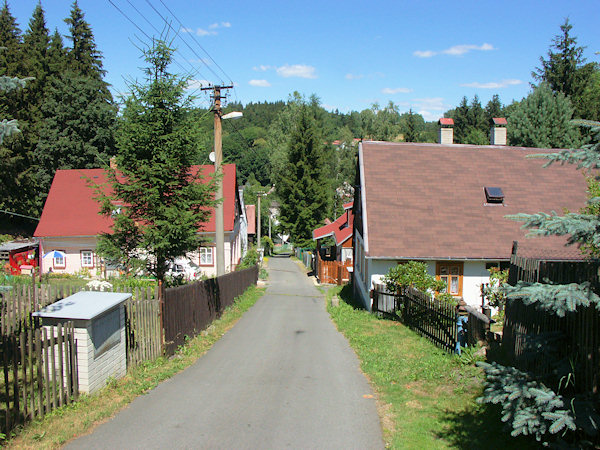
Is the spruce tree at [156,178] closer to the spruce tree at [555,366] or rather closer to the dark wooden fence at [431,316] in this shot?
the dark wooden fence at [431,316]

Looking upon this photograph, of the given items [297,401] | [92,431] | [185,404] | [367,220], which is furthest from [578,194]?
[92,431]

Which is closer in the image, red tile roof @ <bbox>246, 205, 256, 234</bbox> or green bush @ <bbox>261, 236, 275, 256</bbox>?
red tile roof @ <bbox>246, 205, 256, 234</bbox>

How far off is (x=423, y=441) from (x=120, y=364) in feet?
18.2

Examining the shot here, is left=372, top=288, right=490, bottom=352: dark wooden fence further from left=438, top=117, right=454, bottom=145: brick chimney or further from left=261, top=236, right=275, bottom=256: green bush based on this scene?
left=261, top=236, right=275, bottom=256: green bush

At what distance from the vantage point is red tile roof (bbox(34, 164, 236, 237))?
31.7 metres

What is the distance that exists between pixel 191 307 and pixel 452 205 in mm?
11661

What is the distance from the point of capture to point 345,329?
50.7 feet

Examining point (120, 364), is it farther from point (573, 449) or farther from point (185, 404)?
point (573, 449)

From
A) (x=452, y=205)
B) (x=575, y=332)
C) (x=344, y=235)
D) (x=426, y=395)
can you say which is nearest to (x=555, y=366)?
(x=575, y=332)

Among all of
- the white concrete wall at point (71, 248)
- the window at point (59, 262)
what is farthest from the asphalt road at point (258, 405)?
the window at point (59, 262)

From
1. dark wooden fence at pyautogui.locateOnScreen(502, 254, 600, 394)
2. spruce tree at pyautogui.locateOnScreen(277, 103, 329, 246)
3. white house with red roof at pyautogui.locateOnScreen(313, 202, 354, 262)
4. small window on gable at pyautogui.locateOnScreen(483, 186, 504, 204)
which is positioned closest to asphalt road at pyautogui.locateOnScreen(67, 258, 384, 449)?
dark wooden fence at pyautogui.locateOnScreen(502, 254, 600, 394)

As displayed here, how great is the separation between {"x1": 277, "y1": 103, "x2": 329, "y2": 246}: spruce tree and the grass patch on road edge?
4180 centimetres

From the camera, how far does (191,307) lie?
13.0 metres

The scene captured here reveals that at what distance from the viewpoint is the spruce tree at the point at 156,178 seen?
11.9 meters
